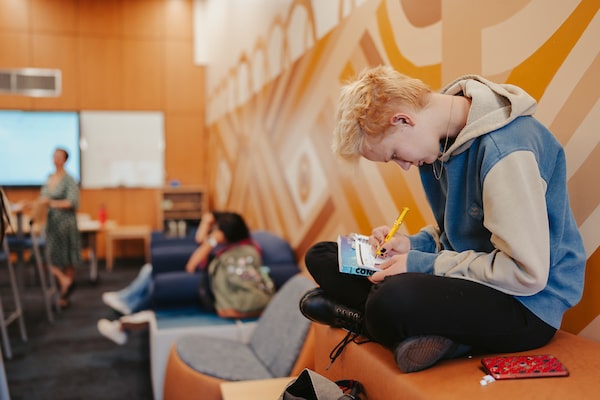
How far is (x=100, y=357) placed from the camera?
3.81 meters

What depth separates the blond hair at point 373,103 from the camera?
1306 mm

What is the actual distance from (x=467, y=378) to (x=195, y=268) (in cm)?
256

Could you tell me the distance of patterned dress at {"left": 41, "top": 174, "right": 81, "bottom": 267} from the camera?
4.93 m

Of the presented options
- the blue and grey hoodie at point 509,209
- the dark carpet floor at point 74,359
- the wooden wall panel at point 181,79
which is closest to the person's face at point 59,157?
the dark carpet floor at point 74,359

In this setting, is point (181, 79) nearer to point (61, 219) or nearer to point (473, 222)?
point (61, 219)

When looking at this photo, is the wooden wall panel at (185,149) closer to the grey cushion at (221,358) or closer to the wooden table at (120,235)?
the wooden table at (120,235)

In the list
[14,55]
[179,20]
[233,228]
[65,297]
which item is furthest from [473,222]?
[14,55]

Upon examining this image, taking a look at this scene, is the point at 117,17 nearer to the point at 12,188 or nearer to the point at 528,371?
the point at 12,188

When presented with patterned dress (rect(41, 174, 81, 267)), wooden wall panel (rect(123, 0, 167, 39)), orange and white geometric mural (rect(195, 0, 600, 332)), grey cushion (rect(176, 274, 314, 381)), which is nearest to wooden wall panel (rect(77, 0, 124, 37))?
wooden wall panel (rect(123, 0, 167, 39))

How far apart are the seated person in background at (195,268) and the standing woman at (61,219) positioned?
122 centimetres

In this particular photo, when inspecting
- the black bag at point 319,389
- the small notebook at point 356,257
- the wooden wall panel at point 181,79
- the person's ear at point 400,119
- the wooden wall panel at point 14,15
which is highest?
the wooden wall panel at point 14,15

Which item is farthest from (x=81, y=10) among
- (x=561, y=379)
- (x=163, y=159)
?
(x=561, y=379)

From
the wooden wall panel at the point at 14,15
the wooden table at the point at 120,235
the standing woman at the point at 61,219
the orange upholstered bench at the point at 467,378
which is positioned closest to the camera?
the orange upholstered bench at the point at 467,378

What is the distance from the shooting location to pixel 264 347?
8.95 ft
